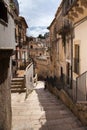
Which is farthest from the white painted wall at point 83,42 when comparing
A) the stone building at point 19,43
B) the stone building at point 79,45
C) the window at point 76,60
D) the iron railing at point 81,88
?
the stone building at point 19,43

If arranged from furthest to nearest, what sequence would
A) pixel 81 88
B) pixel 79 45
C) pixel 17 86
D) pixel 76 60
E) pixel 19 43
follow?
pixel 19 43 → pixel 17 86 → pixel 76 60 → pixel 79 45 → pixel 81 88

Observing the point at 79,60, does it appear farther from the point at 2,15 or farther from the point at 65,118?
the point at 2,15

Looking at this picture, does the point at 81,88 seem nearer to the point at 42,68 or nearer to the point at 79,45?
the point at 79,45

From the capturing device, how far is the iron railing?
37.7 feet

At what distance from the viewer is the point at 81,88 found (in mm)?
11820

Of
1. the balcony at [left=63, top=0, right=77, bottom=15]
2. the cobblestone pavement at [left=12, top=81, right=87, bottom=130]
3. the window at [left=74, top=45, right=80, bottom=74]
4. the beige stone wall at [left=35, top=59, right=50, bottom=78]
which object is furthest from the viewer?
the beige stone wall at [left=35, top=59, right=50, bottom=78]

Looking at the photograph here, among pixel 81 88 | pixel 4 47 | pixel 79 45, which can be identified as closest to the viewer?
pixel 4 47

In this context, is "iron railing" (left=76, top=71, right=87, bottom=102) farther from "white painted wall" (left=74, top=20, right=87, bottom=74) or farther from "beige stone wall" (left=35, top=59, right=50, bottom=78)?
"beige stone wall" (left=35, top=59, right=50, bottom=78)

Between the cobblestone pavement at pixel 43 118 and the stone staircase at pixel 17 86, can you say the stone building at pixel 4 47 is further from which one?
the stone staircase at pixel 17 86

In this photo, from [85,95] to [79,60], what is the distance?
4545 mm

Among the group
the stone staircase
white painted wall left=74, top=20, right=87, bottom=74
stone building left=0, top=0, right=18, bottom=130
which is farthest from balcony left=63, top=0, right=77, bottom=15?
the stone staircase

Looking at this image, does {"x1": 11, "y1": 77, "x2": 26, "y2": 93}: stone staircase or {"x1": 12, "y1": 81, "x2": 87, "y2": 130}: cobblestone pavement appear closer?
{"x1": 12, "y1": 81, "x2": 87, "y2": 130}: cobblestone pavement

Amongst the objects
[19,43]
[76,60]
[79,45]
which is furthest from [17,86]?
[19,43]

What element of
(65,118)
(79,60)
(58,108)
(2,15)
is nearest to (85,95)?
(65,118)
